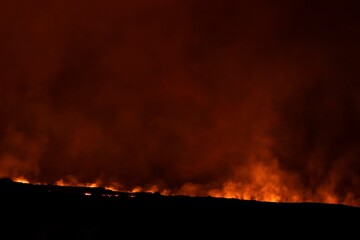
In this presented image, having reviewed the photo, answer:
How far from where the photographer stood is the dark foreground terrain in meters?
6.89

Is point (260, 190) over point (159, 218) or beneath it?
over

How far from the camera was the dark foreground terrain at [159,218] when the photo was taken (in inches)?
271

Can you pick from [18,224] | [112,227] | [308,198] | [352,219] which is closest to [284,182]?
[308,198]

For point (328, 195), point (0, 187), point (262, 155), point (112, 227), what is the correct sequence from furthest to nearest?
1. point (262, 155)
2. point (328, 195)
3. point (0, 187)
4. point (112, 227)

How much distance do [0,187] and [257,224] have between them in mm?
3705

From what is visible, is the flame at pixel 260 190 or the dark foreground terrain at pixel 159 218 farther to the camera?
the flame at pixel 260 190

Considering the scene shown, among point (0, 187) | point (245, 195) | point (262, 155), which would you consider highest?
point (262, 155)

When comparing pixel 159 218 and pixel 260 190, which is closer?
pixel 159 218

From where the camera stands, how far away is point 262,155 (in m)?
12.0

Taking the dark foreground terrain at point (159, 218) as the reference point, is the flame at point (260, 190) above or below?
above

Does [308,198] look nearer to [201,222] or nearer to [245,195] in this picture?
[245,195]

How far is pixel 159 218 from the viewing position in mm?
6992

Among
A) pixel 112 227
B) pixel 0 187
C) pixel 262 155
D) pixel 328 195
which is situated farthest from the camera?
pixel 262 155

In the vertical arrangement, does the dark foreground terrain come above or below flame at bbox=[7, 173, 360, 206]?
below
